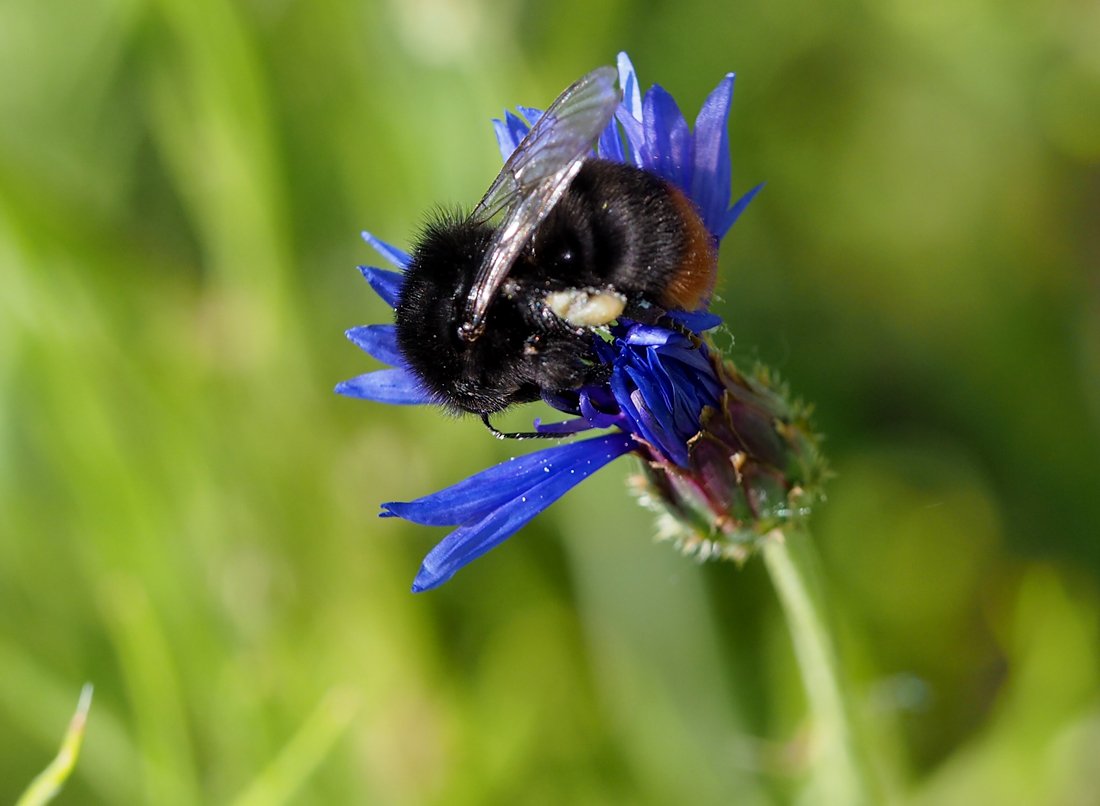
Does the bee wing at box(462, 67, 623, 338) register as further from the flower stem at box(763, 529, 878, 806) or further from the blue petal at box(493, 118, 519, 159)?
the flower stem at box(763, 529, 878, 806)

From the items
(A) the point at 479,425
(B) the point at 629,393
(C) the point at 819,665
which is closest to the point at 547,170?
(B) the point at 629,393

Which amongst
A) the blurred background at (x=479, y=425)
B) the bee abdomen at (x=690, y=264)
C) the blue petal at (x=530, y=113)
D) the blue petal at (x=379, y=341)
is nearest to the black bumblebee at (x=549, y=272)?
the bee abdomen at (x=690, y=264)

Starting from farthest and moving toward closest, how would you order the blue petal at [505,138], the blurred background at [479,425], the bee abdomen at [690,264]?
the blurred background at [479,425] < the blue petal at [505,138] < the bee abdomen at [690,264]

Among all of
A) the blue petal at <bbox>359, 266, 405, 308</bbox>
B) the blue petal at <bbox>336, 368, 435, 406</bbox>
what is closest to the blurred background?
the blue petal at <bbox>336, 368, 435, 406</bbox>

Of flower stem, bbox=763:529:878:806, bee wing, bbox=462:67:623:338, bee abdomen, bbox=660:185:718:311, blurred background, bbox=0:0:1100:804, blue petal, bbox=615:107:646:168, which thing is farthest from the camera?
blurred background, bbox=0:0:1100:804

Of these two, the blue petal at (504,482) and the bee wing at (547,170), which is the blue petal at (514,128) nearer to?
the bee wing at (547,170)

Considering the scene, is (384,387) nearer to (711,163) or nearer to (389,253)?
(389,253)

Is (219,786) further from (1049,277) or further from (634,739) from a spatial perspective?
(1049,277)
